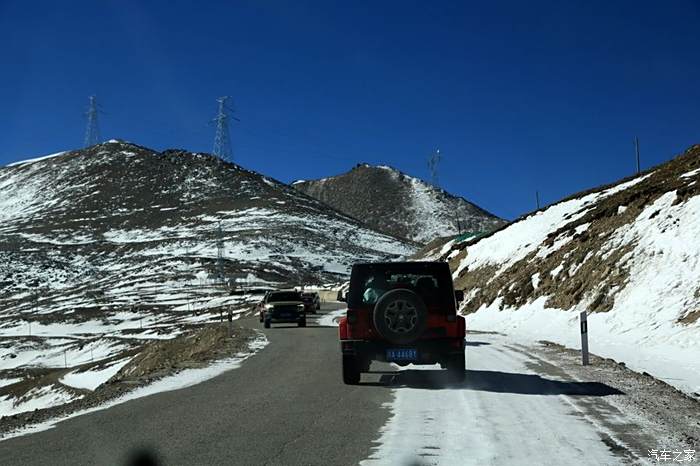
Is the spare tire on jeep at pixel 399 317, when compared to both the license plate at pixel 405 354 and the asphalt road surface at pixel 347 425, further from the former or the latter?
the asphalt road surface at pixel 347 425

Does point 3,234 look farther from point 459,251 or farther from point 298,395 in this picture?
point 298,395

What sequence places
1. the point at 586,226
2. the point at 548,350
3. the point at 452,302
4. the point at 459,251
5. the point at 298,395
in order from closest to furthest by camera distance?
the point at 298,395 < the point at 452,302 < the point at 548,350 < the point at 586,226 < the point at 459,251

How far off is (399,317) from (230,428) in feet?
13.6

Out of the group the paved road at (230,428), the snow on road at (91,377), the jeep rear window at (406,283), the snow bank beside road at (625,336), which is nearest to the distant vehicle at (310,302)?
the snow on road at (91,377)

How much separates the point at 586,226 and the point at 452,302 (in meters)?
24.9

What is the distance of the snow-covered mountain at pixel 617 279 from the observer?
18.4 meters

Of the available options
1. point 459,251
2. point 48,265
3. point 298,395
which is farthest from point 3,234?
point 298,395

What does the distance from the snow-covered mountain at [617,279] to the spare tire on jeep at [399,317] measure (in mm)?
4457

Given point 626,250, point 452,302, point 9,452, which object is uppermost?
point 626,250

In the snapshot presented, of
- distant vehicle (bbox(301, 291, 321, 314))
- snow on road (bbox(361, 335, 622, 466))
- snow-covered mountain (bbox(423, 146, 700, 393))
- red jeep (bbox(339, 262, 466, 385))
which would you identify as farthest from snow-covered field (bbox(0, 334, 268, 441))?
distant vehicle (bbox(301, 291, 321, 314))

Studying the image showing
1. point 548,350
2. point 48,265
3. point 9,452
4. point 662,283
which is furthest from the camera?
point 48,265

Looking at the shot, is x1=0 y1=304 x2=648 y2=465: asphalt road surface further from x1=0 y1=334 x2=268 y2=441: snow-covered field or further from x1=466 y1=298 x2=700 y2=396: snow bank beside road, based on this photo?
x1=466 y1=298 x2=700 y2=396: snow bank beside road

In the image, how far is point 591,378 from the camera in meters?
13.0

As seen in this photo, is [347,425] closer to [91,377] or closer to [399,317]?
[399,317]
